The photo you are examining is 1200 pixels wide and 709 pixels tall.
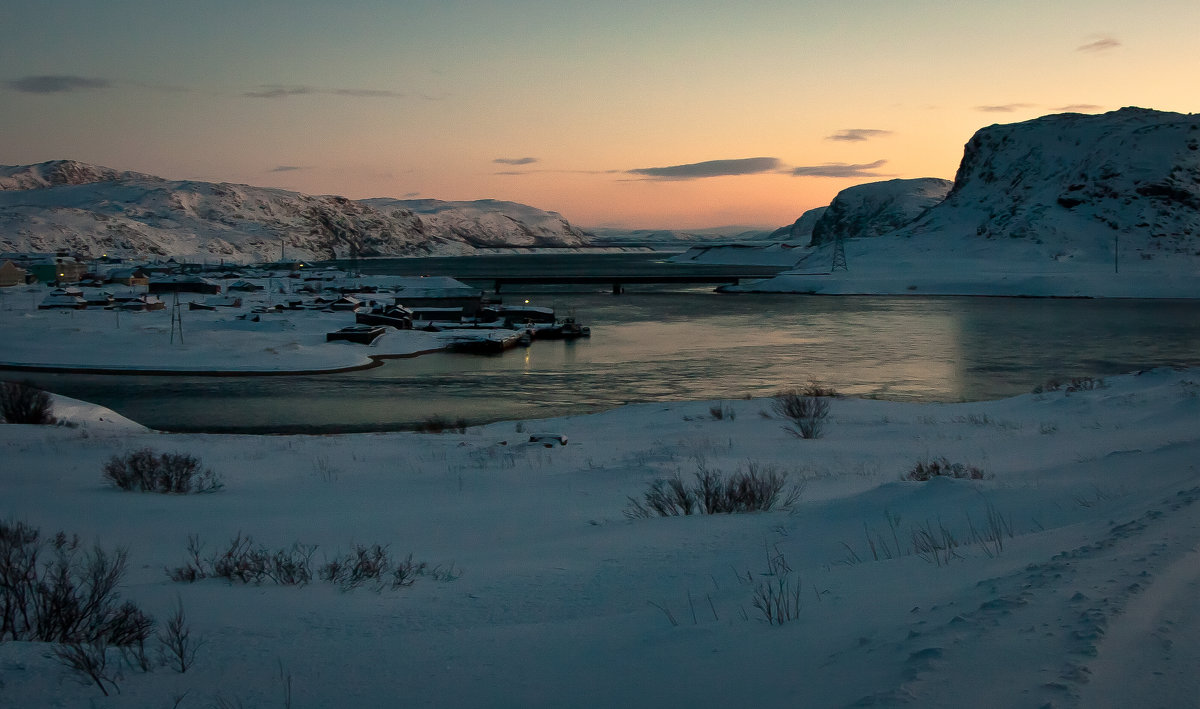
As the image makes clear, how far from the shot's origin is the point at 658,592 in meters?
6.06

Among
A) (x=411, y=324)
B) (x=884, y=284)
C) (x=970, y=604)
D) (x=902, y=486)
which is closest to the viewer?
(x=970, y=604)

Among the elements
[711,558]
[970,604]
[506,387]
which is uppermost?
[970,604]

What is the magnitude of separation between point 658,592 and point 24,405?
22317 mm

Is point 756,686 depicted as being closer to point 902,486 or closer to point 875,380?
point 902,486

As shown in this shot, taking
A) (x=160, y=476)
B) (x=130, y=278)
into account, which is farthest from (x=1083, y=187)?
(x=160, y=476)

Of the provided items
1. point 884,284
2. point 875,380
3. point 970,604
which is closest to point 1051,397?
point 875,380

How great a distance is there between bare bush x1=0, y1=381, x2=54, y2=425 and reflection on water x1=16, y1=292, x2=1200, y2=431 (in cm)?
521

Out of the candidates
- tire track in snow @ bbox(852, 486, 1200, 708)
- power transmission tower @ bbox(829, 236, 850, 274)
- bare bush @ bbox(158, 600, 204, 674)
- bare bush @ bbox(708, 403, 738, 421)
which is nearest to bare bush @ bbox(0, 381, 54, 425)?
bare bush @ bbox(708, 403, 738, 421)

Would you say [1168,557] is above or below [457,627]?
above

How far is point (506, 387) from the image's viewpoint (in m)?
37.6

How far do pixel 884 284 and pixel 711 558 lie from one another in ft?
338

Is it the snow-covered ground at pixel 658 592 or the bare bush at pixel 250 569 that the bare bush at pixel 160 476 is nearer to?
the snow-covered ground at pixel 658 592

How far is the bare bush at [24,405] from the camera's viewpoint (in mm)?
21875

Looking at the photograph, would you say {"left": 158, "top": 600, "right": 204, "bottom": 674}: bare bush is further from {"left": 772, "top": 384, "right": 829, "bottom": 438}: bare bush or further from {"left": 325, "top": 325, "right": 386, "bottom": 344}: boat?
{"left": 325, "top": 325, "right": 386, "bottom": 344}: boat
